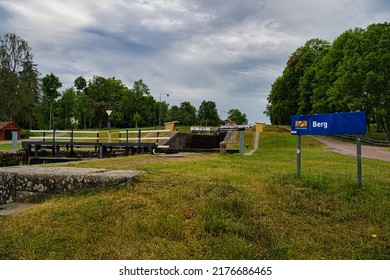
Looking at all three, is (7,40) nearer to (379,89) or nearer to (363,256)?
(379,89)

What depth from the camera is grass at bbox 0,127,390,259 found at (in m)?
2.87

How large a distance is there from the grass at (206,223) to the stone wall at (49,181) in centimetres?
22

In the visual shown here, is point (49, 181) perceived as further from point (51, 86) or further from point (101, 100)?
point (51, 86)

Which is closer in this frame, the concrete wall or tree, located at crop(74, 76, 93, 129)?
the concrete wall

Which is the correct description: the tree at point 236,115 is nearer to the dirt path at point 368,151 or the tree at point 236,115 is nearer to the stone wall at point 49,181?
the dirt path at point 368,151

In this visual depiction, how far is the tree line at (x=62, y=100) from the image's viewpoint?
1857 inches

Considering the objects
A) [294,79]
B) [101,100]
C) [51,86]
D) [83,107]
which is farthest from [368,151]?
[51,86]

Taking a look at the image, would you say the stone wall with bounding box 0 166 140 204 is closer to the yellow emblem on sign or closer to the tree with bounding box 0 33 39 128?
the yellow emblem on sign

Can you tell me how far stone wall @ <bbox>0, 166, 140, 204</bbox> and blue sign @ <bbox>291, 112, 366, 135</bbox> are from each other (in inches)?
122

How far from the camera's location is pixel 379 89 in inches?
950

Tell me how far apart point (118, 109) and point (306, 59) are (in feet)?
127

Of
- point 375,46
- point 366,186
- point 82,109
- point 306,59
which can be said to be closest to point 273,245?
point 366,186

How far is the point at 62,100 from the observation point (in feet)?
178

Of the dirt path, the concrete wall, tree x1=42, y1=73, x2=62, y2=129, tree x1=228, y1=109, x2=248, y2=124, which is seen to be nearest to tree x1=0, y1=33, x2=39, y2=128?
tree x1=42, y1=73, x2=62, y2=129
